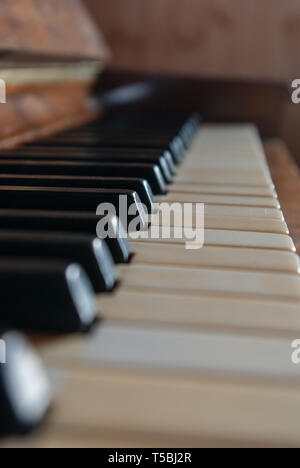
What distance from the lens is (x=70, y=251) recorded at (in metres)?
0.50

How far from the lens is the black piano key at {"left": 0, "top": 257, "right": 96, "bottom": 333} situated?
0.43 metres

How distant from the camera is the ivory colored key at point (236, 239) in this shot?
2.14 feet

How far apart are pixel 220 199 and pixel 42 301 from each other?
1.59ft

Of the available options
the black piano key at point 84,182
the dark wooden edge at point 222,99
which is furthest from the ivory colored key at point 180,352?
the dark wooden edge at point 222,99

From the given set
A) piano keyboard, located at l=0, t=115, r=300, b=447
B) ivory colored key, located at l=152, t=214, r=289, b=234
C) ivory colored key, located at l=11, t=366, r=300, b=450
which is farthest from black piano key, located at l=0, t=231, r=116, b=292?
ivory colored key, located at l=152, t=214, r=289, b=234

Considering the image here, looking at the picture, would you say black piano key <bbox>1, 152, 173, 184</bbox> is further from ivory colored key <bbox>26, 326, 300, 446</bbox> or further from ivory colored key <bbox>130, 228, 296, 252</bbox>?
ivory colored key <bbox>26, 326, 300, 446</bbox>

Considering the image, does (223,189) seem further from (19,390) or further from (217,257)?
(19,390)

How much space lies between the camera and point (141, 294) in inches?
20.1

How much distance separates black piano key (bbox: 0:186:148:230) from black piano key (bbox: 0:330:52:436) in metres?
0.33

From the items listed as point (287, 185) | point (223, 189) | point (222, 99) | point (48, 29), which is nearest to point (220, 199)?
point (223, 189)
